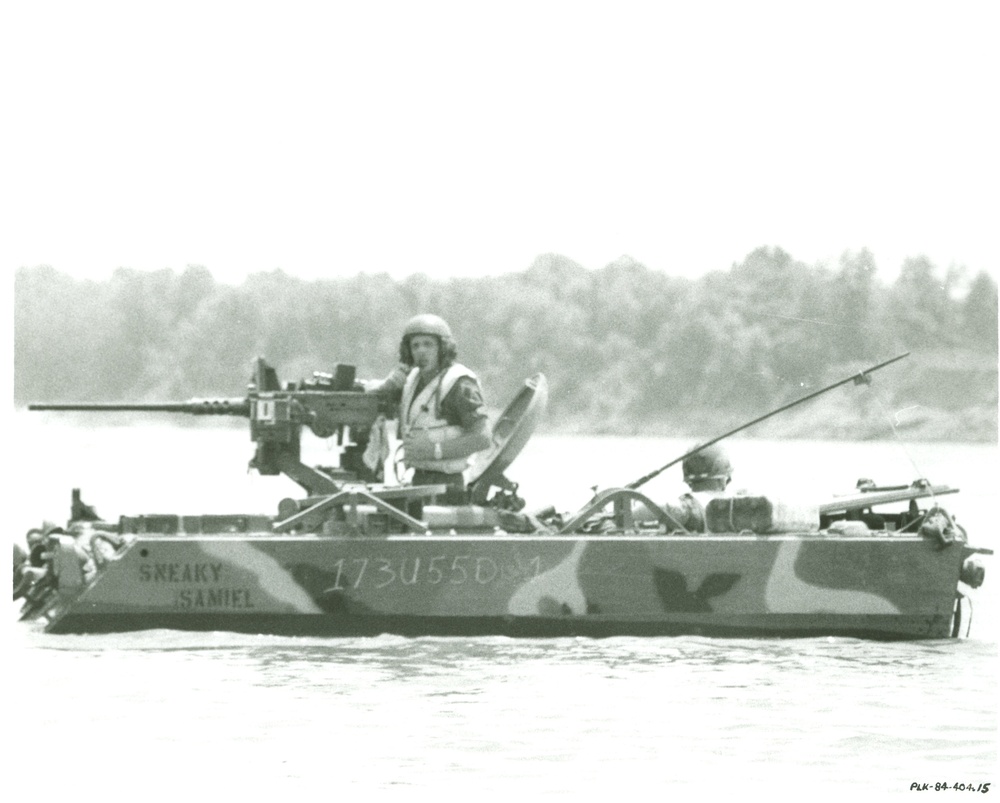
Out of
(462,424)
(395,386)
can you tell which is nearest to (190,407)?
(395,386)

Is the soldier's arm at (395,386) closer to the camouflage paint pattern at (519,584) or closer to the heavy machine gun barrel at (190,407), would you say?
the heavy machine gun barrel at (190,407)

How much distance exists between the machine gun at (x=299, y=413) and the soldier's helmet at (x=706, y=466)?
2333 mm

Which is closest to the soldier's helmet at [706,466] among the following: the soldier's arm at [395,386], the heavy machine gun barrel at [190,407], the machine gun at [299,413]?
the soldier's arm at [395,386]

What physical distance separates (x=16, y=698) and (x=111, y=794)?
1.83 m

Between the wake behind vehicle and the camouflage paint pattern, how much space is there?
0.01 meters

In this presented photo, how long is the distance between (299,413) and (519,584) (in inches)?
74.0

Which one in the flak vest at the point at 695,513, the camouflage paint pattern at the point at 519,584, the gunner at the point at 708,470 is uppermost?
the gunner at the point at 708,470

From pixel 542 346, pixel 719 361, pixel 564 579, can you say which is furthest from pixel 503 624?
pixel 542 346

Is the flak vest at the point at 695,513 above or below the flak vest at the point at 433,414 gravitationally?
below

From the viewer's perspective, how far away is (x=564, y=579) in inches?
623

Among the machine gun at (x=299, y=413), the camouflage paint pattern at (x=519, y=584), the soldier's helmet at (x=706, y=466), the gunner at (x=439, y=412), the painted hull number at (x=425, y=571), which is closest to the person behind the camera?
the camouflage paint pattern at (x=519, y=584)

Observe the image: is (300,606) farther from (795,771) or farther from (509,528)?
(795,771)

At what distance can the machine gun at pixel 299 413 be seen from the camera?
1617cm
